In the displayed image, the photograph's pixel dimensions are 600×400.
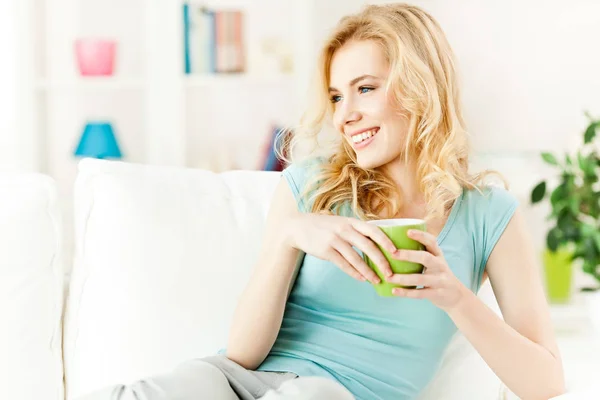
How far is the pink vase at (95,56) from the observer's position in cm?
361

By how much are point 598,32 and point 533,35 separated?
0.31m

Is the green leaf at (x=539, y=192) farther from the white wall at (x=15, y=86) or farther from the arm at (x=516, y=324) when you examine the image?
the white wall at (x=15, y=86)

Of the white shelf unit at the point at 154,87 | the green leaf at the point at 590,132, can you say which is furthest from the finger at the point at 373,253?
the white shelf unit at the point at 154,87

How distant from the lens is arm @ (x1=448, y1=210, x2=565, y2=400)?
1.33 m

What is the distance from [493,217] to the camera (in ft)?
5.05

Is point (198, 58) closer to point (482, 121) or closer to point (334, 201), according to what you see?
point (482, 121)

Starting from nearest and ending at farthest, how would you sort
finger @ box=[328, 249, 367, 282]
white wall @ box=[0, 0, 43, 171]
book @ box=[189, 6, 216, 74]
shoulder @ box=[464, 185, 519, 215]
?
1. finger @ box=[328, 249, 367, 282]
2. shoulder @ box=[464, 185, 519, 215]
3. white wall @ box=[0, 0, 43, 171]
4. book @ box=[189, 6, 216, 74]

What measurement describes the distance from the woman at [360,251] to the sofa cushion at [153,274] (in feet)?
0.41

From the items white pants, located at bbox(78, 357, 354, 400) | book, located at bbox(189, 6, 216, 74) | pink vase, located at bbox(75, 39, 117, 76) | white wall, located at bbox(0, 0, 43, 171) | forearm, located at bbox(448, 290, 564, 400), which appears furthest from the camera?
book, located at bbox(189, 6, 216, 74)

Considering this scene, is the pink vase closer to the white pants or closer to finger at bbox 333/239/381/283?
the white pants

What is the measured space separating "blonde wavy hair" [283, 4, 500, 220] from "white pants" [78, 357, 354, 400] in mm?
352

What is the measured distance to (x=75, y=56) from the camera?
375 centimetres

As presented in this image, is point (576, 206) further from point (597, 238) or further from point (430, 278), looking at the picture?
point (430, 278)

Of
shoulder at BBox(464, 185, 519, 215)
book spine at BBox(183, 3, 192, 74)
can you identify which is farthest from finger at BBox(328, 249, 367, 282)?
book spine at BBox(183, 3, 192, 74)
